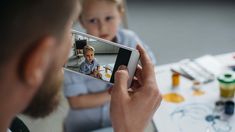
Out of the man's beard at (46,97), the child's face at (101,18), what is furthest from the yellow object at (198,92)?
the man's beard at (46,97)

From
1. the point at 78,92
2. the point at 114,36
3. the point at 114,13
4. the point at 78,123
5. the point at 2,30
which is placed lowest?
the point at 78,123

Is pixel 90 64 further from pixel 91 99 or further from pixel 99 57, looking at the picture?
pixel 91 99

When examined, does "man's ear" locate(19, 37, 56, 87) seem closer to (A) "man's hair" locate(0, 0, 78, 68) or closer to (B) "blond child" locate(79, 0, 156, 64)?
(A) "man's hair" locate(0, 0, 78, 68)

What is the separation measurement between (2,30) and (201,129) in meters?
0.84

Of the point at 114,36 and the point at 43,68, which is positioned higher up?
the point at 43,68

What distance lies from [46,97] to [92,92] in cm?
79

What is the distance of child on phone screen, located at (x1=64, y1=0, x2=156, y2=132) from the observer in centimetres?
148

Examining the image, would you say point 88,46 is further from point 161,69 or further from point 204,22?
point 204,22

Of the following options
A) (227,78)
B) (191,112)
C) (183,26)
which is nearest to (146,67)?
(191,112)

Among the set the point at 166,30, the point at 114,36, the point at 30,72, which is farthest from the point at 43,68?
the point at 166,30

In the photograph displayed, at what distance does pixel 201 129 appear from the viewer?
1248 mm

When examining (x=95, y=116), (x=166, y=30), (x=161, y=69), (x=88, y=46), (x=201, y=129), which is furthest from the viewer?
(x=166, y=30)

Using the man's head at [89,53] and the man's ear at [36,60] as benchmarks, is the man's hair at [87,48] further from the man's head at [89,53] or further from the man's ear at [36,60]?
the man's ear at [36,60]

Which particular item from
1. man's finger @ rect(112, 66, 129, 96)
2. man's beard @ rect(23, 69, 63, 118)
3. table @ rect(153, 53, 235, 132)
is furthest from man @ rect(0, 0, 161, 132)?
table @ rect(153, 53, 235, 132)
